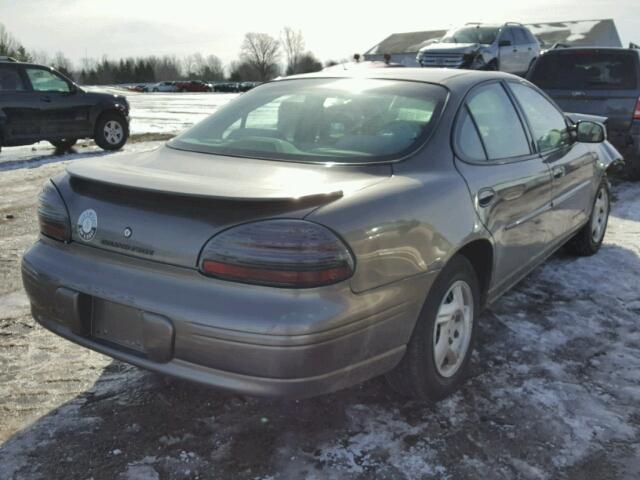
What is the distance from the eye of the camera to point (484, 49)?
1559cm

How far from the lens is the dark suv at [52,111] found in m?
10.5

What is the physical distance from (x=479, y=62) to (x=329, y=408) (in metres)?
14.2

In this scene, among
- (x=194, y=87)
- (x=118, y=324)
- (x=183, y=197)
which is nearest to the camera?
(x=183, y=197)

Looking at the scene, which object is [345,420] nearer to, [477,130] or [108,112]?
[477,130]

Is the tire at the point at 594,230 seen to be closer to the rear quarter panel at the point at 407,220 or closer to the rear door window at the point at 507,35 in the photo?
the rear quarter panel at the point at 407,220

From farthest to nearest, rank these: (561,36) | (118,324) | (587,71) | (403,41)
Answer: (403,41) < (561,36) < (587,71) < (118,324)

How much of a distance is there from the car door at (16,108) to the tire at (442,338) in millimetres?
9648

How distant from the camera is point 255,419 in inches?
108

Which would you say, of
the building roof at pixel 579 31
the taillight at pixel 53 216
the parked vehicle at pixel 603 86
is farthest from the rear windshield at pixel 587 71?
the building roof at pixel 579 31

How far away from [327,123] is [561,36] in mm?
49317

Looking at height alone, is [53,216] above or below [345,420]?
above

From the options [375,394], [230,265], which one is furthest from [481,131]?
[230,265]

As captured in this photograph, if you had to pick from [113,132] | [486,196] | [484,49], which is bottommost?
[113,132]

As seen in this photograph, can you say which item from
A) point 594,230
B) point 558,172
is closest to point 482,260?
point 558,172
